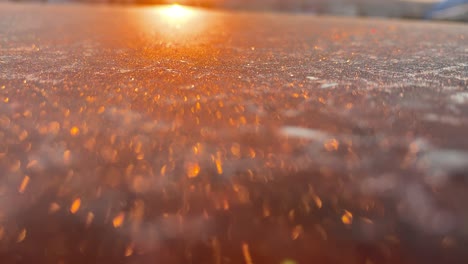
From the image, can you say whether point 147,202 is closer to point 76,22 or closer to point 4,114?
→ point 4,114

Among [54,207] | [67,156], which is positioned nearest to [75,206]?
[54,207]

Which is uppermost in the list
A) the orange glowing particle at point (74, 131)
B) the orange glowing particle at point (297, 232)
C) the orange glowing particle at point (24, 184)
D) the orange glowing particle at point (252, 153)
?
the orange glowing particle at point (252, 153)

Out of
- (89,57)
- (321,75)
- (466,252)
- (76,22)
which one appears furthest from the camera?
(76,22)

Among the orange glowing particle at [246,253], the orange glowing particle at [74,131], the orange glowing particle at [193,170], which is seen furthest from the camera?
the orange glowing particle at [74,131]

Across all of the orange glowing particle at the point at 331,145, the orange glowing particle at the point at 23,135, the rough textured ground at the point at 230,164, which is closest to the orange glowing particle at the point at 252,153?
the rough textured ground at the point at 230,164

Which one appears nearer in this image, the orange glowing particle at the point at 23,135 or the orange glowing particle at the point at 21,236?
the orange glowing particle at the point at 21,236

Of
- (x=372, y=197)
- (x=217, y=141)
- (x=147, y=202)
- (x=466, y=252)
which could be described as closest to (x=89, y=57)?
(x=217, y=141)

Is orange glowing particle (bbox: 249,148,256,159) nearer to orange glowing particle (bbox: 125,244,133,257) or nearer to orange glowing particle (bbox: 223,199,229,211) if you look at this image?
orange glowing particle (bbox: 223,199,229,211)

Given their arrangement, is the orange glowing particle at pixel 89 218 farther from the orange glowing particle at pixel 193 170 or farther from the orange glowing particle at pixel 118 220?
the orange glowing particle at pixel 193 170
